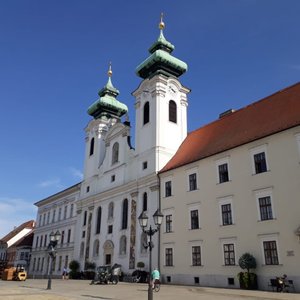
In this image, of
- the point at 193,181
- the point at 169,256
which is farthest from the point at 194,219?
the point at 169,256

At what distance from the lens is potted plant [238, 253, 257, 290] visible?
20.5 m

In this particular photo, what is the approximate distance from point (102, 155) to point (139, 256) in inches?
615

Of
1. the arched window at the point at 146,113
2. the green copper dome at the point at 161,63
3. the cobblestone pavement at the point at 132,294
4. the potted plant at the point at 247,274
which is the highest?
the green copper dome at the point at 161,63

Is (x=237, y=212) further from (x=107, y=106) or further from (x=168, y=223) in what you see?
(x=107, y=106)

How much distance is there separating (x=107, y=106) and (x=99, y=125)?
274 centimetres

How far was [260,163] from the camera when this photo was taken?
22.7 meters

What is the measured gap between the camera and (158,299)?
577 inches

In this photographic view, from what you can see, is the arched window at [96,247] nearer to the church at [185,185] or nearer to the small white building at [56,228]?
the church at [185,185]

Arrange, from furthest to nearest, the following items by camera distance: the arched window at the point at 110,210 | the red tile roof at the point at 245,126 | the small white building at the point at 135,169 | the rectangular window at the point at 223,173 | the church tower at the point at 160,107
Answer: the arched window at the point at 110,210, the church tower at the point at 160,107, the small white building at the point at 135,169, the rectangular window at the point at 223,173, the red tile roof at the point at 245,126

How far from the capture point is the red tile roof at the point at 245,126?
76.6 feet

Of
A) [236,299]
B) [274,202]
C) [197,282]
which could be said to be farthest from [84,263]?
[236,299]

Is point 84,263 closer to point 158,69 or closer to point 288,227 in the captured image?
point 158,69

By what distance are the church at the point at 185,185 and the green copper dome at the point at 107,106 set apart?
0.14 meters

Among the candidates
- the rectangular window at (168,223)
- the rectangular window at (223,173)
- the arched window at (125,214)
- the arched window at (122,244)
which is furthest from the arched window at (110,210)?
the rectangular window at (223,173)
